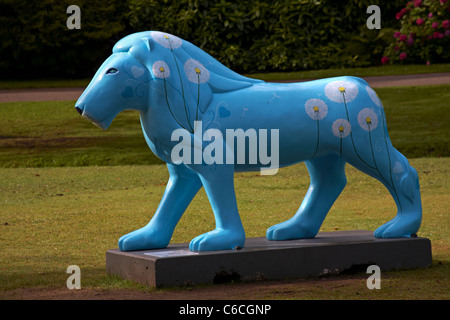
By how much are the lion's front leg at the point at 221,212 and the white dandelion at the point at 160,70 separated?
70cm

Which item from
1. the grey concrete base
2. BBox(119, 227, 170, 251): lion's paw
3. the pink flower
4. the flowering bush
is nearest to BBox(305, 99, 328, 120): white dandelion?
the grey concrete base

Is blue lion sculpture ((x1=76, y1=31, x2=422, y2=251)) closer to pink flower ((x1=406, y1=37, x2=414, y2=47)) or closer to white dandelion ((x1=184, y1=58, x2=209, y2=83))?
white dandelion ((x1=184, y1=58, x2=209, y2=83))

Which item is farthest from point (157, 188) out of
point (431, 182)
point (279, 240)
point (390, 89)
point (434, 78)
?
point (434, 78)

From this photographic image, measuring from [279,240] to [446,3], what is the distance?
15.5m

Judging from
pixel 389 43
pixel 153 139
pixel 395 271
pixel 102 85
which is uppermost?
pixel 389 43

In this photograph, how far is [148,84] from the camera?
498 cm

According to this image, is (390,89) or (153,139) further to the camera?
(390,89)

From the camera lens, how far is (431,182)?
1050 centimetres

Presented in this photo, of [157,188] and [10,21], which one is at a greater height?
[10,21]

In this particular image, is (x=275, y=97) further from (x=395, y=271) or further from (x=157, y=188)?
(x=157, y=188)

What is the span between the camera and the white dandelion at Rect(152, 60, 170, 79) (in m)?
4.94

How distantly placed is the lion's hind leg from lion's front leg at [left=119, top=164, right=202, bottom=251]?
2.56 feet

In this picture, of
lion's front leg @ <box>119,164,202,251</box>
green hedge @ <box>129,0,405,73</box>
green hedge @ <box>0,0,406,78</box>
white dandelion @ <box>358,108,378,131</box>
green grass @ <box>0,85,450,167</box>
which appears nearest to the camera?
lion's front leg @ <box>119,164,202,251</box>

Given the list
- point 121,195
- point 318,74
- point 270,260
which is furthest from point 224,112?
point 318,74
